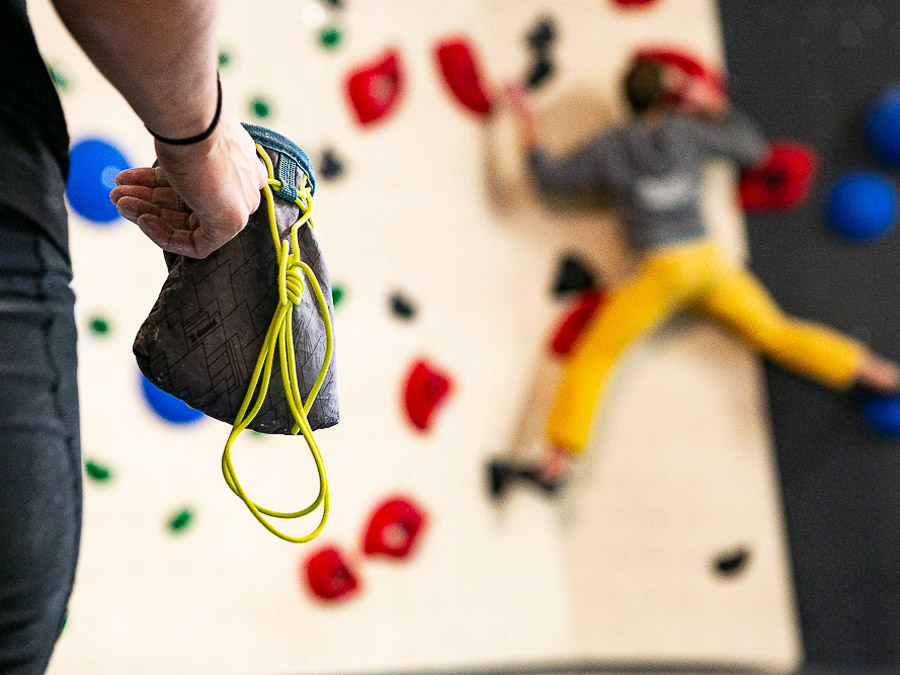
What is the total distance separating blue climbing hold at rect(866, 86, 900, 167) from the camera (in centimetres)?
187

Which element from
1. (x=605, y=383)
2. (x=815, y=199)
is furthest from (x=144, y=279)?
(x=815, y=199)

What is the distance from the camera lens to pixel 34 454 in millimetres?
502

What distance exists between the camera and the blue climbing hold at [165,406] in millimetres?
1193

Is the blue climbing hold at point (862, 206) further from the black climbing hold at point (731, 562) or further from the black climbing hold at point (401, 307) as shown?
the black climbing hold at point (401, 307)

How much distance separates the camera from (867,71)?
1927 mm

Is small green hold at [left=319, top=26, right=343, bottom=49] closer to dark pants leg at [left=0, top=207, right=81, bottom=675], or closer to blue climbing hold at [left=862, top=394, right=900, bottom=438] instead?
dark pants leg at [left=0, top=207, right=81, bottom=675]

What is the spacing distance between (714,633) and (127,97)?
1.85m

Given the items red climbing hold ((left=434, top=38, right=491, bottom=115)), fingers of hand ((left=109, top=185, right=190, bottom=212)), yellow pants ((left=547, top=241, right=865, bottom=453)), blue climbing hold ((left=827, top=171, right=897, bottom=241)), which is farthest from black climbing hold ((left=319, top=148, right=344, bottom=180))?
blue climbing hold ((left=827, top=171, right=897, bottom=241))

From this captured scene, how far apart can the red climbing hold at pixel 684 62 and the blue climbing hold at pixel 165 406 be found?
1.36 metres

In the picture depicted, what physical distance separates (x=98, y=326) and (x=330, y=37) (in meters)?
0.71

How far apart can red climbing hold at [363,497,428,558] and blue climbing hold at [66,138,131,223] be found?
28.4 inches

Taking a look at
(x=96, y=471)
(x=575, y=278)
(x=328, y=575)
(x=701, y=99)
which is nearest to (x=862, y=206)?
(x=701, y=99)

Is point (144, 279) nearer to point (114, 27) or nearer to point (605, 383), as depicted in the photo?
point (114, 27)

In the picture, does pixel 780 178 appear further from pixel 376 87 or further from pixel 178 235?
pixel 178 235
